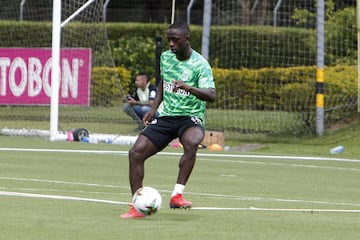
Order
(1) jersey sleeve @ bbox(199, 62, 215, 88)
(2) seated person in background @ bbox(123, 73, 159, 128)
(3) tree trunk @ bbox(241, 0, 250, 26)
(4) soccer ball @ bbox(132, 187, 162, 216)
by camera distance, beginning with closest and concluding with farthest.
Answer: (4) soccer ball @ bbox(132, 187, 162, 216)
(1) jersey sleeve @ bbox(199, 62, 215, 88)
(2) seated person in background @ bbox(123, 73, 159, 128)
(3) tree trunk @ bbox(241, 0, 250, 26)

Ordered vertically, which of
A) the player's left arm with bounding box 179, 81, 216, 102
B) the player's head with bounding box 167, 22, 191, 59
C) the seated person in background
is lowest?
the seated person in background

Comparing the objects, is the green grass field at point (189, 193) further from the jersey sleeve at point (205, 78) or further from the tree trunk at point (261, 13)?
the tree trunk at point (261, 13)

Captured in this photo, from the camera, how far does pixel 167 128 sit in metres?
11.5

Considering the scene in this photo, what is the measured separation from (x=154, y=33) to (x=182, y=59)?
88.1ft

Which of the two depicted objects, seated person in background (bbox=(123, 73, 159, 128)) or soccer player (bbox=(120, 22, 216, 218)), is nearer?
soccer player (bbox=(120, 22, 216, 218))

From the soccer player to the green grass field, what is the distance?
445 millimetres

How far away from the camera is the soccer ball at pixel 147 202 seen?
10531 millimetres

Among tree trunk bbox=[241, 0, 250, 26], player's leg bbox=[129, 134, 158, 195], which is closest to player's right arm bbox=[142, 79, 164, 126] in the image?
→ player's leg bbox=[129, 134, 158, 195]

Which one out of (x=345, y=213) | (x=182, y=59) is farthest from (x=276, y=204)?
(x=182, y=59)

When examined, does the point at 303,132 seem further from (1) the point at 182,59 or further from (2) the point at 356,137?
(1) the point at 182,59

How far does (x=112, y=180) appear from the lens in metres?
15.7

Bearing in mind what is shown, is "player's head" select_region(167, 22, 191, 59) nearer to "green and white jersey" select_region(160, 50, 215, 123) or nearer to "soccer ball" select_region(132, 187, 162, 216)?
"green and white jersey" select_region(160, 50, 215, 123)

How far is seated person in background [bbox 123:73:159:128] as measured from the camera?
1028 inches

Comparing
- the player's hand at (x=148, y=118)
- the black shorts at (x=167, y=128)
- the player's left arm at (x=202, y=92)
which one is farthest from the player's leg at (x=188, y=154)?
the player's hand at (x=148, y=118)
